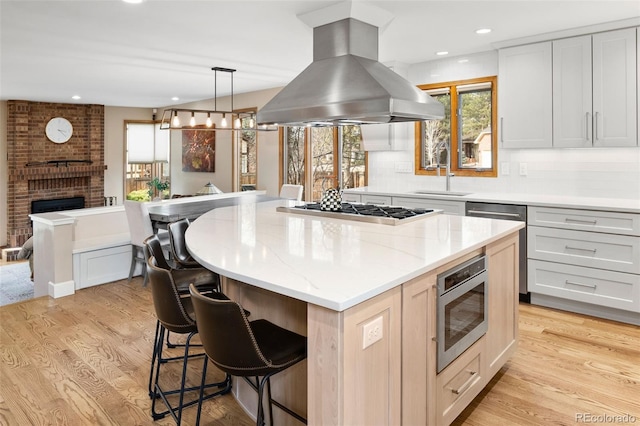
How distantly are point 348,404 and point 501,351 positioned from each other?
1471 millimetres

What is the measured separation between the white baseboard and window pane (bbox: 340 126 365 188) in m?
3.55

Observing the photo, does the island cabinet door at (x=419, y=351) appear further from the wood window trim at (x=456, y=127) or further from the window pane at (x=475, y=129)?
the window pane at (x=475, y=129)

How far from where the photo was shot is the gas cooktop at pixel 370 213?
2.72 metres

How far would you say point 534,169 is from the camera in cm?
442

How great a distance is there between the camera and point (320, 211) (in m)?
3.09

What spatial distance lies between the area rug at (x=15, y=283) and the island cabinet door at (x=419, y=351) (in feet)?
18.0

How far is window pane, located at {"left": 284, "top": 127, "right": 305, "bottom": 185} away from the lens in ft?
22.3

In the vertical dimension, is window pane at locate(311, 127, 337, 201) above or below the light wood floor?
above

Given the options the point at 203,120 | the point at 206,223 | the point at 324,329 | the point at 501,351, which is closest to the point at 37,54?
the point at 203,120

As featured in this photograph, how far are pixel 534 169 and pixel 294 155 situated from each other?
142 inches

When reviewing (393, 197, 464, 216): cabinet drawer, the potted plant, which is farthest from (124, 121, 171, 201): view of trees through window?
(393, 197, 464, 216): cabinet drawer

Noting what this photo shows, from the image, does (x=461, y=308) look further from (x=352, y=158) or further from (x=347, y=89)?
(x=352, y=158)

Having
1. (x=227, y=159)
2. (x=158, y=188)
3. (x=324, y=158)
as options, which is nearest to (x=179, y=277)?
(x=324, y=158)

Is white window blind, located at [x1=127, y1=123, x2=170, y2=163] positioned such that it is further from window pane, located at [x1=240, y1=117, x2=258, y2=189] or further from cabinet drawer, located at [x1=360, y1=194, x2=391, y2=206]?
cabinet drawer, located at [x1=360, y1=194, x2=391, y2=206]
